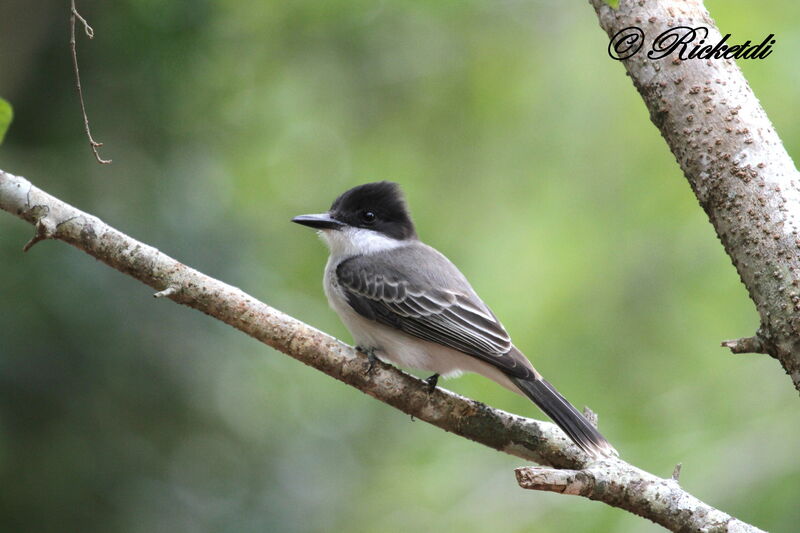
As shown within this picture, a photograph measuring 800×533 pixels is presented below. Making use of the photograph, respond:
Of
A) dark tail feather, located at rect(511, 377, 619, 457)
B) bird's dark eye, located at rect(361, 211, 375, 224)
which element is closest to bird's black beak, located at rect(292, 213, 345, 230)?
bird's dark eye, located at rect(361, 211, 375, 224)

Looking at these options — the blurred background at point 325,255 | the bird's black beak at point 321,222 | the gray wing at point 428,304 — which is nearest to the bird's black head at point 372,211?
the bird's black beak at point 321,222

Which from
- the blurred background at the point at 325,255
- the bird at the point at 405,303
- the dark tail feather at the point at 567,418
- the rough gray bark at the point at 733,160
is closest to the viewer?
the rough gray bark at the point at 733,160

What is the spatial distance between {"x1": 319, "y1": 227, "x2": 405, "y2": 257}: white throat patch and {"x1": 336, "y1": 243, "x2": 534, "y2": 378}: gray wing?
9 cm

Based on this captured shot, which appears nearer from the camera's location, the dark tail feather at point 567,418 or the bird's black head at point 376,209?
the dark tail feather at point 567,418

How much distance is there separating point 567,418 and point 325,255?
4.17 metres

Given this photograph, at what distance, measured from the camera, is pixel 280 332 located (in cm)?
379

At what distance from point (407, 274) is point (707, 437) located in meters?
3.17

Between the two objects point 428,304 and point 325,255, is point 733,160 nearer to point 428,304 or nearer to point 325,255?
point 428,304

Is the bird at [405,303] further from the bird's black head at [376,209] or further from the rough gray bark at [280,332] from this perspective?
the rough gray bark at [280,332]

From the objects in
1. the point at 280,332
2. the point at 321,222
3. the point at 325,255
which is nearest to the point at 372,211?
the point at 321,222

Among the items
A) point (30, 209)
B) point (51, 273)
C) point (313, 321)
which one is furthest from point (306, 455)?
point (30, 209)

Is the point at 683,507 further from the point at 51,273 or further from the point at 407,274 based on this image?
the point at 51,273

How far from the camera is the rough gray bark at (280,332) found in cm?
356

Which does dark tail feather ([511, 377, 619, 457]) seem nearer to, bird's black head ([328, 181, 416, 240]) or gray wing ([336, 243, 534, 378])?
gray wing ([336, 243, 534, 378])
